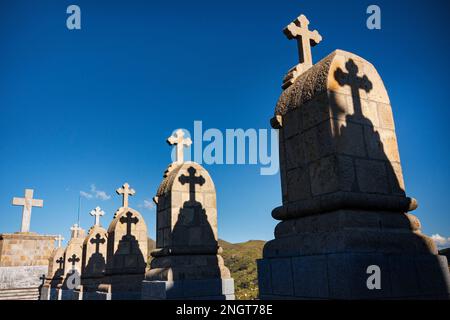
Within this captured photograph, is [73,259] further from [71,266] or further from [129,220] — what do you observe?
[129,220]

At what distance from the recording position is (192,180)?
716cm

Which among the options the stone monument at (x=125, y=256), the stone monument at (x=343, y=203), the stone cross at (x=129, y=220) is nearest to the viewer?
the stone monument at (x=343, y=203)

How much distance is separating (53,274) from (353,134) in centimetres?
1795

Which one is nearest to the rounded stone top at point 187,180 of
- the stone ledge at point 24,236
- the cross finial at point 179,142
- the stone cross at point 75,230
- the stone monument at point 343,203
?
the cross finial at point 179,142

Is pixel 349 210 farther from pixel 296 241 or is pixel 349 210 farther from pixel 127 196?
pixel 127 196

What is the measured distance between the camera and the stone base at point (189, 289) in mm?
5977

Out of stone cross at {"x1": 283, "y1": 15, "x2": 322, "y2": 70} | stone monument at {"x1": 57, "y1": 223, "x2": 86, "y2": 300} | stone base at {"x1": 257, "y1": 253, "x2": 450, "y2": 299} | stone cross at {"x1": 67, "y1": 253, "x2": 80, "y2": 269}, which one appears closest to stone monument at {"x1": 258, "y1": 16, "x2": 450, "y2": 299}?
stone base at {"x1": 257, "y1": 253, "x2": 450, "y2": 299}

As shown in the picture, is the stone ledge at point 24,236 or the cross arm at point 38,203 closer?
the stone ledge at point 24,236

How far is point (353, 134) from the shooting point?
3576 mm

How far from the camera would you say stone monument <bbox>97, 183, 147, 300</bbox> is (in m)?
9.23

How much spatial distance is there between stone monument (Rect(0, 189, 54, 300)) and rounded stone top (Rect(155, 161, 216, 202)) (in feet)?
44.2

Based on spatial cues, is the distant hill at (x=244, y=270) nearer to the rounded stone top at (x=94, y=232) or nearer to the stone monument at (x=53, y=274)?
the rounded stone top at (x=94, y=232)

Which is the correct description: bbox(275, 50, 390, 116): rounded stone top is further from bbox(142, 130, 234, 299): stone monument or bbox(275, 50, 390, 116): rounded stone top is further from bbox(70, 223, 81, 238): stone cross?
bbox(70, 223, 81, 238): stone cross
